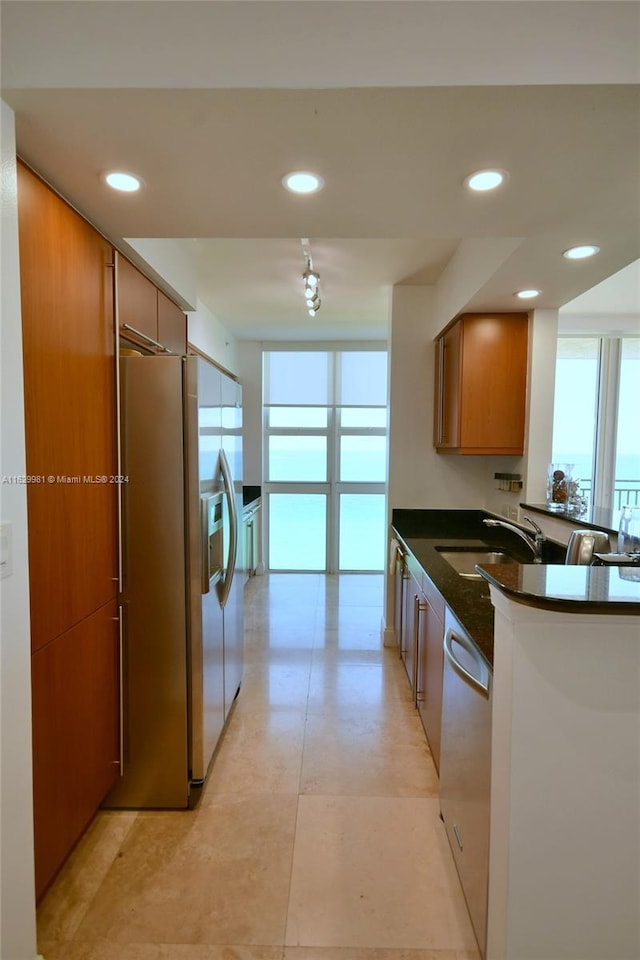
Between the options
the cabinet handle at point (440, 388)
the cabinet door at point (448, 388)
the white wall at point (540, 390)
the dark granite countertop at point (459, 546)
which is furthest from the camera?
the cabinet handle at point (440, 388)

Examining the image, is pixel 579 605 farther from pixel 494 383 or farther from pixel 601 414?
pixel 601 414

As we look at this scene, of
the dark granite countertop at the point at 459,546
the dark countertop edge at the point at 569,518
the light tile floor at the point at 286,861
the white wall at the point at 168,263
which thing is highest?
the white wall at the point at 168,263

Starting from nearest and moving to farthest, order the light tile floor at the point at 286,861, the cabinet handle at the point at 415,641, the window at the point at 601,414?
the light tile floor at the point at 286,861, the cabinet handle at the point at 415,641, the window at the point at 601,414

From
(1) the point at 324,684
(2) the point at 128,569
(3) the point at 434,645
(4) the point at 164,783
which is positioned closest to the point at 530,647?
(3) the point at 434,645

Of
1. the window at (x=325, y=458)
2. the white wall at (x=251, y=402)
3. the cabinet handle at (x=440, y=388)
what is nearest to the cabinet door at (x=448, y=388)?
the cabinet handle at (x=440, y=388)

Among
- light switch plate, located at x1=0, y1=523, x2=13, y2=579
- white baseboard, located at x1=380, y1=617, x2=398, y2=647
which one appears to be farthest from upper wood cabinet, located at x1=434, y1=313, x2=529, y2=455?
light switch plate, located at x1=0, y1=523, x2=13, y2=579

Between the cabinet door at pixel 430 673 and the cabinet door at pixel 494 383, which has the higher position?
the cabinet door at pixel 494 383

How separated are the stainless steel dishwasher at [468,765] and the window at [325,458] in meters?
3.84

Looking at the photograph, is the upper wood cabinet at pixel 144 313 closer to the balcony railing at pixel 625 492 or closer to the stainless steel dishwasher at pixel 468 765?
the stainless steel dishwasher at pixel 468 765

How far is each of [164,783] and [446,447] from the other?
248cm

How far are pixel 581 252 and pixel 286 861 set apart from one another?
2699mm

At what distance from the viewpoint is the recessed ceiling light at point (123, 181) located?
1319 millimetres

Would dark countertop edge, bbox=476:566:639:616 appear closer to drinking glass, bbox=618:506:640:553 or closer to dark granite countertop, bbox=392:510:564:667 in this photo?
dark granite countertop, bbox=392:510:564:667

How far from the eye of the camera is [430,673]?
2111 mm
